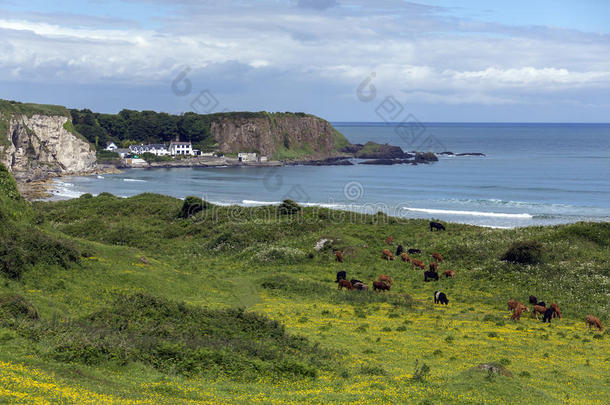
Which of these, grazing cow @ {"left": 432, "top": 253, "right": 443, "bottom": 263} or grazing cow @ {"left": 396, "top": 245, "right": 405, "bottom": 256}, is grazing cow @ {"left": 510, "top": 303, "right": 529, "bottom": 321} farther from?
grazing cow @ {"left": 396, "top": 245, "right": 405, "bottom": 256}

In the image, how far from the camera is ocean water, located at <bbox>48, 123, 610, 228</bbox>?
95.6 metres

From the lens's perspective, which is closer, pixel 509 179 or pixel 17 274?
pixel 17 274

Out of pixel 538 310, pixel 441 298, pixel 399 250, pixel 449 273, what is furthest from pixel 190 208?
pixel 538 310

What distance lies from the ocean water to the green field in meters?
43.8

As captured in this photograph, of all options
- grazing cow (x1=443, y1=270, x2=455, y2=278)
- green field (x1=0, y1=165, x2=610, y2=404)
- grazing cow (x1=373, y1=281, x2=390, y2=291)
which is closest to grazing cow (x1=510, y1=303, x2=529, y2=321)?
green field (x1=0, y1=165, x2=610, y2=404)

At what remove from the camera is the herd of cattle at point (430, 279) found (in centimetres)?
3080

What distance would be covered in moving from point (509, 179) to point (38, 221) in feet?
406

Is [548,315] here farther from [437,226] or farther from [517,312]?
[437,226]

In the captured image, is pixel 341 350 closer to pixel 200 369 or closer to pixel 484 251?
pixel 200 369

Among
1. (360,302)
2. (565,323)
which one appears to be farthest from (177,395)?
(565,323)

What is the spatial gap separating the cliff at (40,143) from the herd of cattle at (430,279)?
369ft

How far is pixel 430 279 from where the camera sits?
40.0 metres

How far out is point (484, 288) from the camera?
3797cm

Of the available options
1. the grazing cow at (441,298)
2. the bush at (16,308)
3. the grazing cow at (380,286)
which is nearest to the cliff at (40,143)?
the grazing cow at (380,286)
